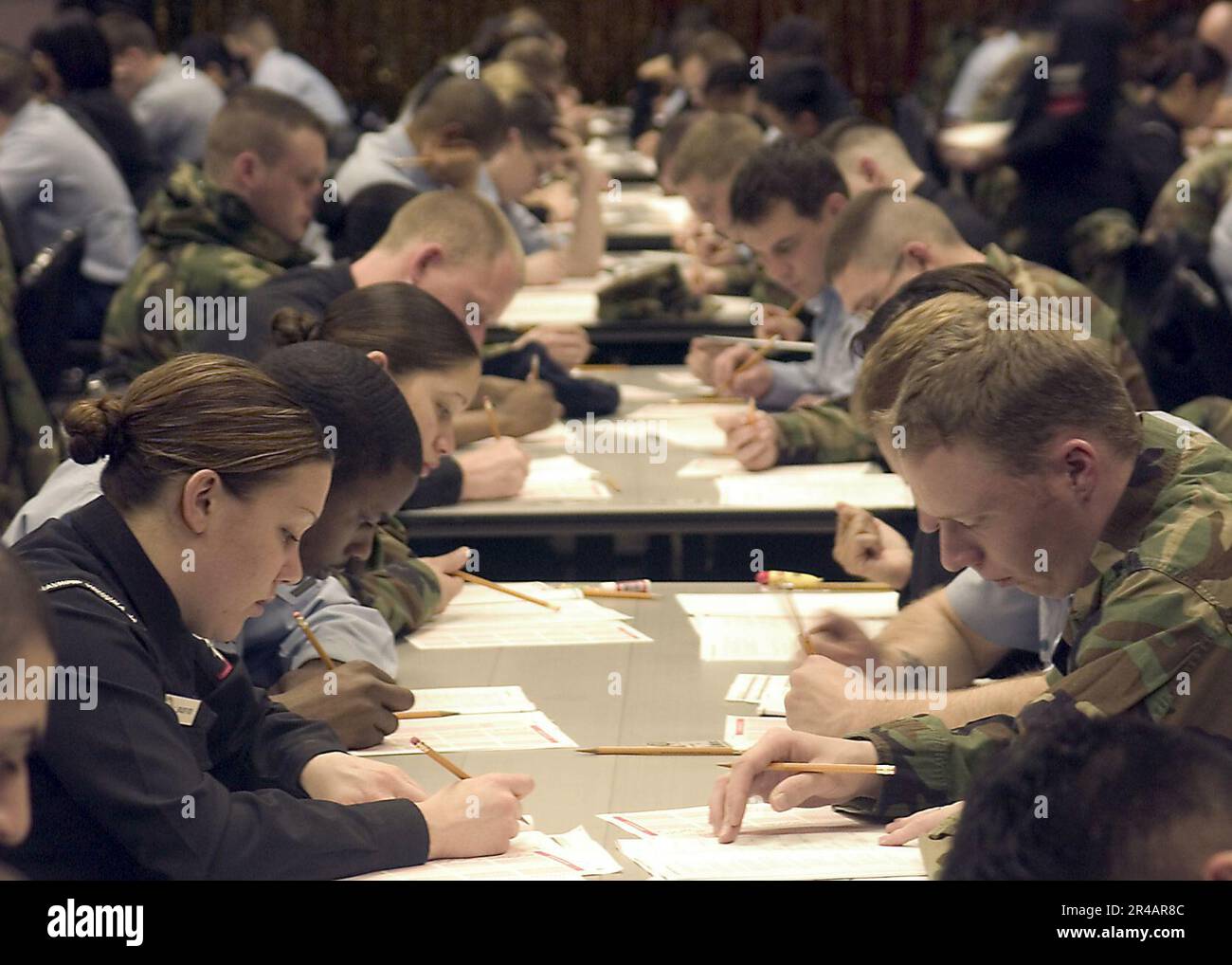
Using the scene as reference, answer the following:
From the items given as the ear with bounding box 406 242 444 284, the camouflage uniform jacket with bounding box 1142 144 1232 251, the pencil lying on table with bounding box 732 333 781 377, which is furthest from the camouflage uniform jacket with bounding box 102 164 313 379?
the camouflage uniform jacket with bounding box 1142 144 1232 251

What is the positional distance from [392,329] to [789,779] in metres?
1.20

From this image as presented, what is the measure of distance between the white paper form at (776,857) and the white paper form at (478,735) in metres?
0.38

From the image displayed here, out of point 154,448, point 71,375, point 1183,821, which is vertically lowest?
point 71,375

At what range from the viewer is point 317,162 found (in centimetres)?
483

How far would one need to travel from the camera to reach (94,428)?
1.91m

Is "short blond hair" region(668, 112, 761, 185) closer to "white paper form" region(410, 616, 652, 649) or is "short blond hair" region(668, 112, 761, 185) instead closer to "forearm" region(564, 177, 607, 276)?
"forearm" region(564, 177, 607, 276)

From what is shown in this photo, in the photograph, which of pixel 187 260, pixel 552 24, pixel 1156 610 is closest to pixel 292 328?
pixel 1156 610

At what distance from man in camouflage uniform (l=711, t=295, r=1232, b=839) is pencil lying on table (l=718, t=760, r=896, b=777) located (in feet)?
0.03

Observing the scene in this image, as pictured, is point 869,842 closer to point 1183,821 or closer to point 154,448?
point 1183,821

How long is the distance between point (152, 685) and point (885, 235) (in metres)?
2.18

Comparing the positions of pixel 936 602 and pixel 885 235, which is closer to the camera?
pixel 936 602

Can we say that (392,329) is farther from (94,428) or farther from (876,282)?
(876,282)
